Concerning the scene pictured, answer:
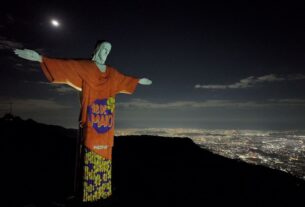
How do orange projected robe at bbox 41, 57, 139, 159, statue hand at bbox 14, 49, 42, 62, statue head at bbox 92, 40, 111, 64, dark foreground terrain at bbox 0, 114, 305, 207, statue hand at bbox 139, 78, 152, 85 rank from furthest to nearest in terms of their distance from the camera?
statue hand at bbox 139, 78, 152, 85 < dark foreground terrain at bbox 0, 114, 305, 207 < statue head at bbox 92, 40, 111, 64 < orange projected robe at bbox 41, 57, 139, 159 < statue hand at bbox 14, 49, 42, 62

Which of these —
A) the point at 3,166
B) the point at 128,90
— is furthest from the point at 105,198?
the point at 3,166

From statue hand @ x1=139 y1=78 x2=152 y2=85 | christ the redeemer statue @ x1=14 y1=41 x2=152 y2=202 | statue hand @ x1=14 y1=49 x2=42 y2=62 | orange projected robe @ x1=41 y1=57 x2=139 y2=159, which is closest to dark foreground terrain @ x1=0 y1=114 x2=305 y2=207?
christ the redeemer statue @ x1=14 y1=41 x2=152 y2=202

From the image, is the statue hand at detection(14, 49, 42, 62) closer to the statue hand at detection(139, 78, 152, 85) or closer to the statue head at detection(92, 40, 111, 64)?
the statue head at detection(92, 40, 111, 64)

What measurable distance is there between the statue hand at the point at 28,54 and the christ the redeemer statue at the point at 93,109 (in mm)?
156

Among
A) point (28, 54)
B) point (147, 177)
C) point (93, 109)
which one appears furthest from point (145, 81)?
point (147, 177)

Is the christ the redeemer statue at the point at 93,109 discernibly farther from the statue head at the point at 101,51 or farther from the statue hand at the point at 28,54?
the statue hand at the point at 28,54

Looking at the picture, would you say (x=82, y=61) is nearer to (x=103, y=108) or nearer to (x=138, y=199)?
(x=103, y=108)

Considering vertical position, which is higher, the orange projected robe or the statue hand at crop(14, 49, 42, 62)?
the statue hand at crop(14, 49, 42, 62)

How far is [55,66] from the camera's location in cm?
446

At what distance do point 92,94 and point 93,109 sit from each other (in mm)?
364

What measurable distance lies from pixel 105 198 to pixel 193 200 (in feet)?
8.25

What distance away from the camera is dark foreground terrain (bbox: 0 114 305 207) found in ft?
19.0

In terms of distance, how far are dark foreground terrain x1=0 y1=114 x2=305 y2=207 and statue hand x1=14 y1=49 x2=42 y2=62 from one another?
3143 millimetres

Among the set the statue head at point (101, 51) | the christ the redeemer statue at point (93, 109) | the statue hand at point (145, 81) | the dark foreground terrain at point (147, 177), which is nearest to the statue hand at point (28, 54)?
the christ the redeemer statue at point (93, 109)
